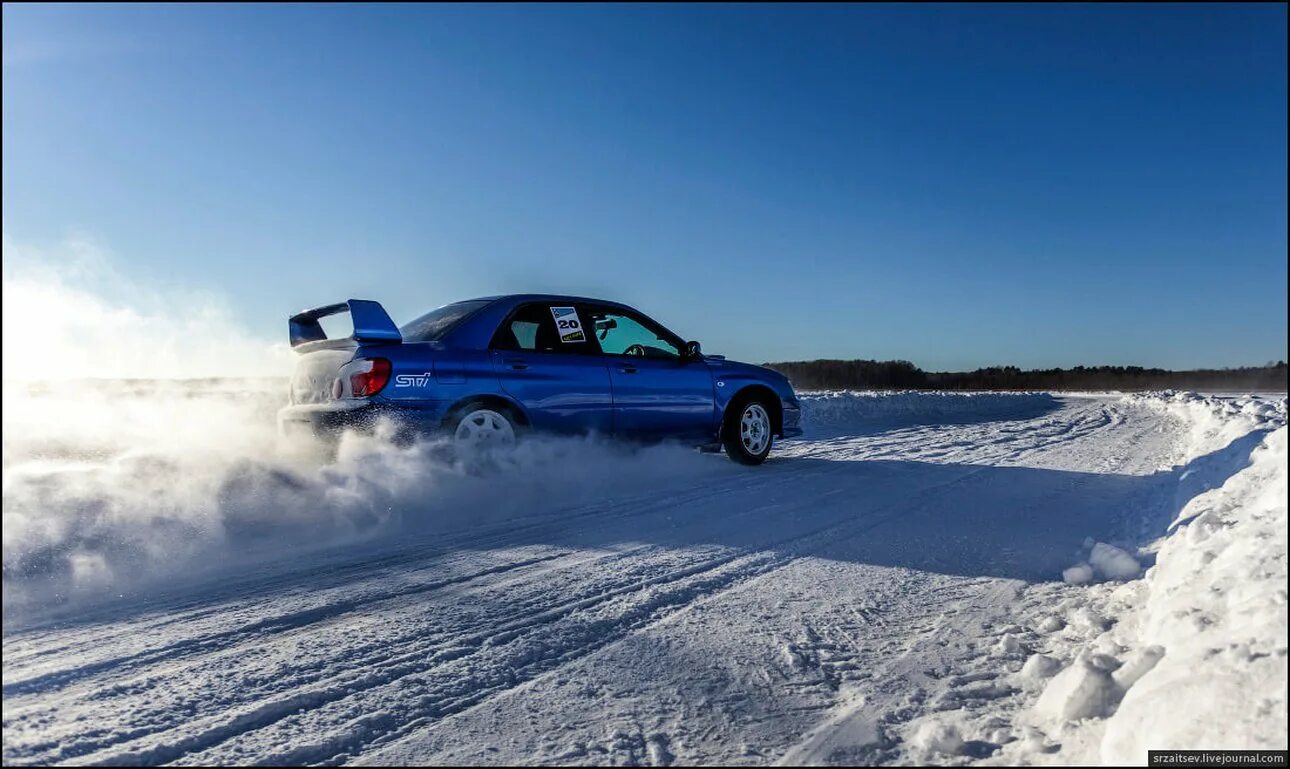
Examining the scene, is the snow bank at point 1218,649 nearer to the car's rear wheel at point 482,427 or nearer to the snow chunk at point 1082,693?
the snow chunk at point 1082,693

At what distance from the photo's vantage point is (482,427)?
588cm

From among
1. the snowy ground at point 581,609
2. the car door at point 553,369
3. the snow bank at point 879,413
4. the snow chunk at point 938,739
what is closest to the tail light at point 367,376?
the snowy ground at point 581,609

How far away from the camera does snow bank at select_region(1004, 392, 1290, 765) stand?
1818mm

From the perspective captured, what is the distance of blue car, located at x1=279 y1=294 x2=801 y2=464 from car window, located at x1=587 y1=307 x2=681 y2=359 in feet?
0.04

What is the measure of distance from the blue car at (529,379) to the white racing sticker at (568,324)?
0.4 inches

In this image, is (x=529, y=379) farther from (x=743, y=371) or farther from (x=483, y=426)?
(x=743, y=371)

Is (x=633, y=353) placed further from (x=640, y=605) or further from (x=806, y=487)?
(x=640, y=605)

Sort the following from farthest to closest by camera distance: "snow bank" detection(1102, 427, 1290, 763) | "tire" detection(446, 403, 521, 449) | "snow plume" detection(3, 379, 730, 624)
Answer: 1. "tire" detection(446, 403, 521, 449)
2. "snow plume" detection(3, 379, 730, 624)
3. "snow bank" detection(1102, 427, 1290, 763)

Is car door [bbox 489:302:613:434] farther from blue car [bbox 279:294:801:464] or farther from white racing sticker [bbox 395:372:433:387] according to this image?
white racing sticker [bbox 395:372:433:387]

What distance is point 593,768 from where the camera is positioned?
198 centimetres

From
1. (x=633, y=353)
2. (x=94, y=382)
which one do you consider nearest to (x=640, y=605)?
(x=633, y=353)

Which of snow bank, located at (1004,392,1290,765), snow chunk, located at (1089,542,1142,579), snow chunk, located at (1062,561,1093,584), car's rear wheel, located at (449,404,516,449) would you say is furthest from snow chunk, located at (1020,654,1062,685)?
car's rear wheel, located at (449,404,516,449)

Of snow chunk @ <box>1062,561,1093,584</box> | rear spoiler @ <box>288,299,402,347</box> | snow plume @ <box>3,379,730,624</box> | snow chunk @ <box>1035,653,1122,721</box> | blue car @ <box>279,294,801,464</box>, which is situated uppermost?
rear spoiler @ <box>288,299,402,347</box>

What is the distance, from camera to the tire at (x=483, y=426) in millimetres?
5711
